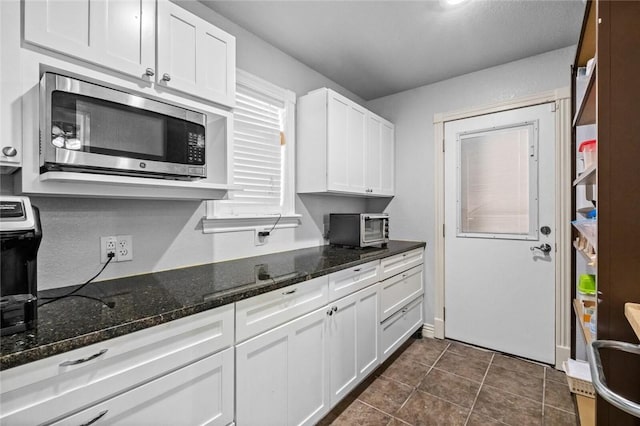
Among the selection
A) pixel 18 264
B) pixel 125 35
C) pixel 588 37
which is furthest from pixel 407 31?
pixel 18 264

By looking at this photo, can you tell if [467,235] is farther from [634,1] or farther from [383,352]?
[634,1]

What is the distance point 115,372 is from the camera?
92cm

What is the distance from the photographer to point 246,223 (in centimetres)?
212

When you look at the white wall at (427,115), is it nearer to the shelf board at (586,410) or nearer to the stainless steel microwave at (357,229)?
the stainless steel microwave at (357,229)

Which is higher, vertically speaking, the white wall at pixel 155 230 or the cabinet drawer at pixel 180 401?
the white wall at pixel 155 230

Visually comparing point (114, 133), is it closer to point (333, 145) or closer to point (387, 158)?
point (333, 145)

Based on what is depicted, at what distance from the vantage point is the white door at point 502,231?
246 cm

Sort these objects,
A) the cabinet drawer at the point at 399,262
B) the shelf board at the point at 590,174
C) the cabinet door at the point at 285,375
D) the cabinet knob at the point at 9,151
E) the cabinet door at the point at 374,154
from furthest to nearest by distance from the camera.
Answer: the cabinet door at the point at 374,154 < the cabinet drawer at the point at 399,262 < the cabinet door at the point at 285,375 < the shelf board at the point at 590,174 < the cabinet knob at the point at 9,151

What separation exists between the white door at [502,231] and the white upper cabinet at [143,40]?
2.19 metres

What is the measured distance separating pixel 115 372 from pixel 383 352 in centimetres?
184

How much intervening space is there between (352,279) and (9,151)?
65.6 inches

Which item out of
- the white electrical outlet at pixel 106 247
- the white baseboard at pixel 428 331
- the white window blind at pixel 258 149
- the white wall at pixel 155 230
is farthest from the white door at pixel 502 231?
the white electrical outlet at pixel 106 247

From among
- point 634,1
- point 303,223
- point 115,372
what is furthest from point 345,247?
point 634,1

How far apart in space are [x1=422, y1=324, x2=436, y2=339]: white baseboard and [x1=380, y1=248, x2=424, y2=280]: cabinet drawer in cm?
65
